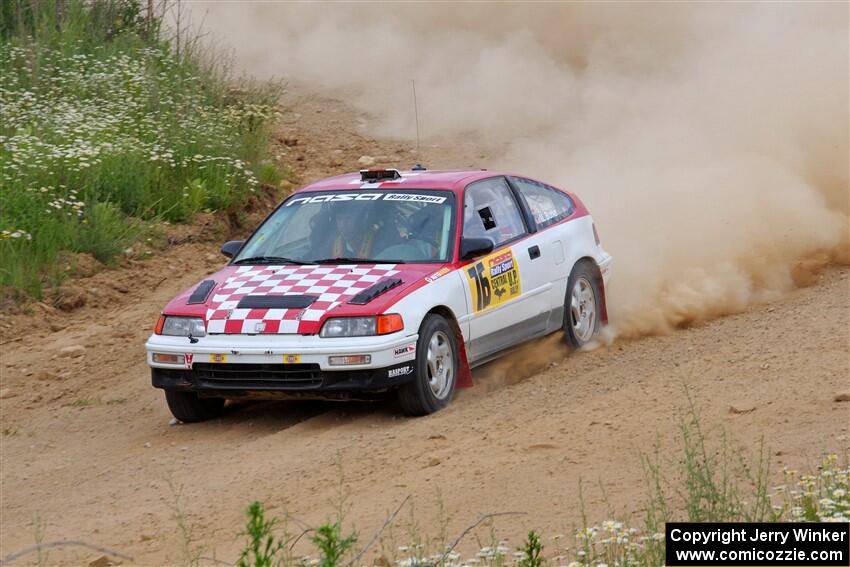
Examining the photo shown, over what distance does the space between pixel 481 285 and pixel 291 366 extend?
5.13 feet

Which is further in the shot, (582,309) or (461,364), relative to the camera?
(582,309)

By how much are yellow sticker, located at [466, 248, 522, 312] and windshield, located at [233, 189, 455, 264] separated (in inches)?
10.1

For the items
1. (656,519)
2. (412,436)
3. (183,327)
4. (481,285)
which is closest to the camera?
(656,519)

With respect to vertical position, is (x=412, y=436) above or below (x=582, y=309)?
below

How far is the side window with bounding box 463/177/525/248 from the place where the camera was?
378 inches

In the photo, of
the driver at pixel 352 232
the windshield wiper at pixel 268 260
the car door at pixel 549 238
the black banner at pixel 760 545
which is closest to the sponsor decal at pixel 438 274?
the driver at pixel 352 232

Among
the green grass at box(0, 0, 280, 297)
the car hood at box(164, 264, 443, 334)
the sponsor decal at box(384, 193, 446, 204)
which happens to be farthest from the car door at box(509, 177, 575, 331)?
the green grass at box(0, 0, 280, 297)

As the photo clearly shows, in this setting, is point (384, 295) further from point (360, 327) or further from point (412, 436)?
point (412, 436)

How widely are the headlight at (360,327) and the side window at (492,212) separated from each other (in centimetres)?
124

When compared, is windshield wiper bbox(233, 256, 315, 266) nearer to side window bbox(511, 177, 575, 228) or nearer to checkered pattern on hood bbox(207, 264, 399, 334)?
checkered pattern on hood bbox(207, 264, 399, 334)

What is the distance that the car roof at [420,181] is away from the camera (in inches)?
383

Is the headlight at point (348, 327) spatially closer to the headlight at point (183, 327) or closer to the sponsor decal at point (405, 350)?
the sponsor decal at point (405, 350)

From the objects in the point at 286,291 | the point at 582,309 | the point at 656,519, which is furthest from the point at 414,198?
the point at 656,519

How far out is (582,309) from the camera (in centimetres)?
1057
